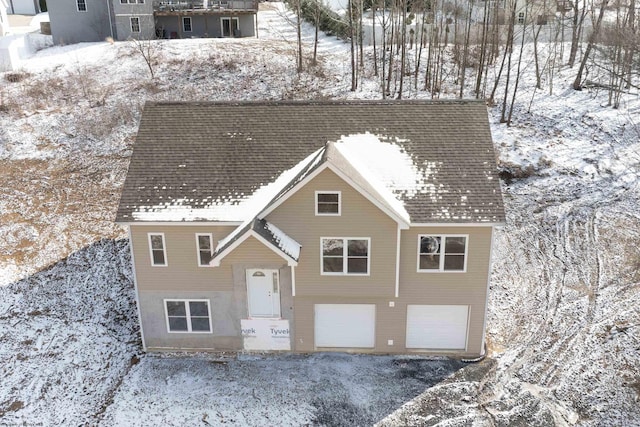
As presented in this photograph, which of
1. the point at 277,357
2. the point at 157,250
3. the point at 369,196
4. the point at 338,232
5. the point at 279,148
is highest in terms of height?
the point at 279,148

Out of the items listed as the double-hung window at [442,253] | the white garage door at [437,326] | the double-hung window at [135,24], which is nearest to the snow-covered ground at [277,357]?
the white garage door at [437,326]

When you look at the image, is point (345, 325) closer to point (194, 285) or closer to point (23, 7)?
point (194, 285)

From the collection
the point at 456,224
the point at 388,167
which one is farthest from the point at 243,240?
the point at 456,224

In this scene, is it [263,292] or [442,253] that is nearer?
[442,253]

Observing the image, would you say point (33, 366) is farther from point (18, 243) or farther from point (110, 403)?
point (18, 243)

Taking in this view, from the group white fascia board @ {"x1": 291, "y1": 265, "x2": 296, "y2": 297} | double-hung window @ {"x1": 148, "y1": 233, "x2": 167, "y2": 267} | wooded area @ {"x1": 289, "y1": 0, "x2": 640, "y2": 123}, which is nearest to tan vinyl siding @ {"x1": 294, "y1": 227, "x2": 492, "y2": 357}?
white fascia board @ {"x1": 291, "y1": 265, "x2": 296, "y2": 297}

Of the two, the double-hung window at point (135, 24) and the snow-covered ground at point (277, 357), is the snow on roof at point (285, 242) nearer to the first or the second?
the snow-covered ground at point (277, 357)

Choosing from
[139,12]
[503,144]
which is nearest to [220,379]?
[503,144]
